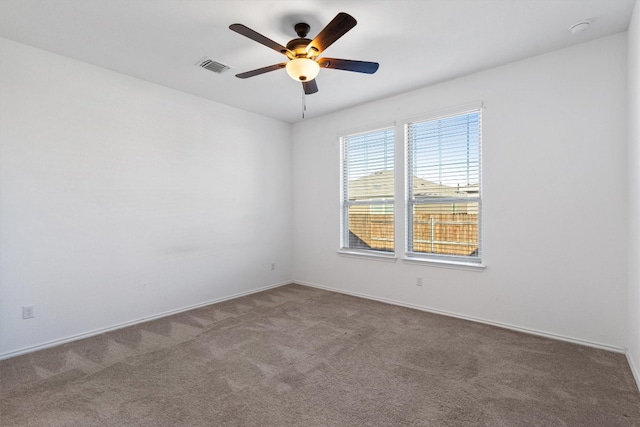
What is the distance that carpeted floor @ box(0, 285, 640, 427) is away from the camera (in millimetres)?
1893

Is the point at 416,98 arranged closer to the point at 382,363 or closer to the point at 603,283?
the point at 603,283

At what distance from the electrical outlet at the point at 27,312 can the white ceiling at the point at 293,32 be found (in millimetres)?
2332

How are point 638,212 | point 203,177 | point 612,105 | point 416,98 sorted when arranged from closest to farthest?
1. point 638,212
2. point 612,105
3. point 416,98
4. point 203,177

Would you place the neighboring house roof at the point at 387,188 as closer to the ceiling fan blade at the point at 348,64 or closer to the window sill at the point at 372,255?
the window sill at the point at 372,255

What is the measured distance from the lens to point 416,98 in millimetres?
3865

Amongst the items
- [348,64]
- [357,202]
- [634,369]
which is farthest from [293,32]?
[634,369]

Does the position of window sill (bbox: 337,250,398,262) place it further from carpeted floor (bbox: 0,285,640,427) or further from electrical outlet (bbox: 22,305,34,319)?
electrical outlet (bbox: 22,305,34,319)

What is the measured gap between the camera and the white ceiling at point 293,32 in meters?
2.27

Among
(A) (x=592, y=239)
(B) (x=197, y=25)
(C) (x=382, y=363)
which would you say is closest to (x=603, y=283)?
(A) (x=592, y=239)

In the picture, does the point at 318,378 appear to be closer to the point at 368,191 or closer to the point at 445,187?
the point at 445,187

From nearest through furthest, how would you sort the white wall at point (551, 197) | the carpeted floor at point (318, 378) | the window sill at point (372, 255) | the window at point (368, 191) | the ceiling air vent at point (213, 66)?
the carpeted floor at point (318, 378), the white wall at point (551, 197), the ceiling air vent at point (213, 66), the window sill at point (372, 255), the window at point (368, 191)

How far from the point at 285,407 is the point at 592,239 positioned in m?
2.95

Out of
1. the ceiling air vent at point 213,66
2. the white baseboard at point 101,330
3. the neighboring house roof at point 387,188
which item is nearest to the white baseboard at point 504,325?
the neighboring house roof at point 387,188

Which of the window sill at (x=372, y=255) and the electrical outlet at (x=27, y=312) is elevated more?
the window sill at (x=372, y=255)
